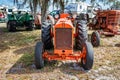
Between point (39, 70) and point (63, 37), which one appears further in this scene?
point (63, 37)

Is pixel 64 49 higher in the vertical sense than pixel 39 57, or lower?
higher

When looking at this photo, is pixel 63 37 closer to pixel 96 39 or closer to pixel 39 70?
pixel 39 70

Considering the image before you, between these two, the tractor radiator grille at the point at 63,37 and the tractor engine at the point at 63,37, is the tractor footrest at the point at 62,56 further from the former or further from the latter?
the tractor radiator grille at the point at 63,37

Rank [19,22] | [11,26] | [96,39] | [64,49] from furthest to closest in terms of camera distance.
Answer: [19,22] → [11,26] → [96,39] → [64,49]

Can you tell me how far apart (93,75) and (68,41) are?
1176 millimetres

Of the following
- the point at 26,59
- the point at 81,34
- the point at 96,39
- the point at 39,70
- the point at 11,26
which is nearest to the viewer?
the point at 39,70

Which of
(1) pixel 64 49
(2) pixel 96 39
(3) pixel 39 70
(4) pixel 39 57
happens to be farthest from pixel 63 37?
(2) pixel 96 39

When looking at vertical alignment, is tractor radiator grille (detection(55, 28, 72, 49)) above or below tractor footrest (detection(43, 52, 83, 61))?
above

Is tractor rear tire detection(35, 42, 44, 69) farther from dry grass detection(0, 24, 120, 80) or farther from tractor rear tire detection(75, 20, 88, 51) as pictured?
tractor rear tire detection(75, 20, 88, 51)

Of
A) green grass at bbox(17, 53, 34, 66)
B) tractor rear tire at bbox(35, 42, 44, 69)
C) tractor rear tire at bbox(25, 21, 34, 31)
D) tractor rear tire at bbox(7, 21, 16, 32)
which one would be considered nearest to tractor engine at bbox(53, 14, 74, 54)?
tractor rear tire at bbox(35, 42, 44, 69)

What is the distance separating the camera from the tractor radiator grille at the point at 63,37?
265 inches

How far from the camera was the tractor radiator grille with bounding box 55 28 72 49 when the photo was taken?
673 cm

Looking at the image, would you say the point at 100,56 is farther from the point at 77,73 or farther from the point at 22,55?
the point at 22,55

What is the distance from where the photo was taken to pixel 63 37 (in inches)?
266
